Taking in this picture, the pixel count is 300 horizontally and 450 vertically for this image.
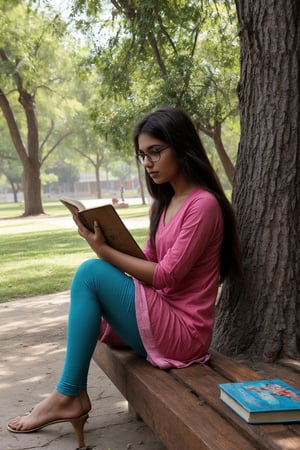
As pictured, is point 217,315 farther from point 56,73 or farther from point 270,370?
point 56,73

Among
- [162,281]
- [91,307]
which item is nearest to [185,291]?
[162,281]

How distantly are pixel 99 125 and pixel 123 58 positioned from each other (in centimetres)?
216

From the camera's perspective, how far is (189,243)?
2.63 metres

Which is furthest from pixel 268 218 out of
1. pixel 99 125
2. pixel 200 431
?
pixel 99 125

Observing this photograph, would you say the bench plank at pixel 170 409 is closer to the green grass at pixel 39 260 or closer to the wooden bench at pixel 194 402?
the wooden bench at pixel 194 402

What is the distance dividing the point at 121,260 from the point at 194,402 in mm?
763

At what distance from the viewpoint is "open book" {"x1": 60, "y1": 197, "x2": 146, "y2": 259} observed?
8.88 ft

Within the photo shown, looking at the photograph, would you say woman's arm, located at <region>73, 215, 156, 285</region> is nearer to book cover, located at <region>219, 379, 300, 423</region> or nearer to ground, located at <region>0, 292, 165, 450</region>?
book cover, located at <region>219, 379, 300, 423</region>

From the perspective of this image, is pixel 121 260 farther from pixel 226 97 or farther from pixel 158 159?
pixel 226 97

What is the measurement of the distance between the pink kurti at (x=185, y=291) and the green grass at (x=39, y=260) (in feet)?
16.4

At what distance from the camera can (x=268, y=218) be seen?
3299 millimetres

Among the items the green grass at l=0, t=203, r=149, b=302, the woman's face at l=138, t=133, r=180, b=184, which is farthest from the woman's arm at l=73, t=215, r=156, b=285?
the green grass at l=0, t=203, r=149, b=302

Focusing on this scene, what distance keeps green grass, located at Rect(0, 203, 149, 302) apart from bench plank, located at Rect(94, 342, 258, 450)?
191 inches

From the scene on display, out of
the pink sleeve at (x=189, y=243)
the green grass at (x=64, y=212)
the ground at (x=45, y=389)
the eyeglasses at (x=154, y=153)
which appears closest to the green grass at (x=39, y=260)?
the ground at (x=45, y=389)
